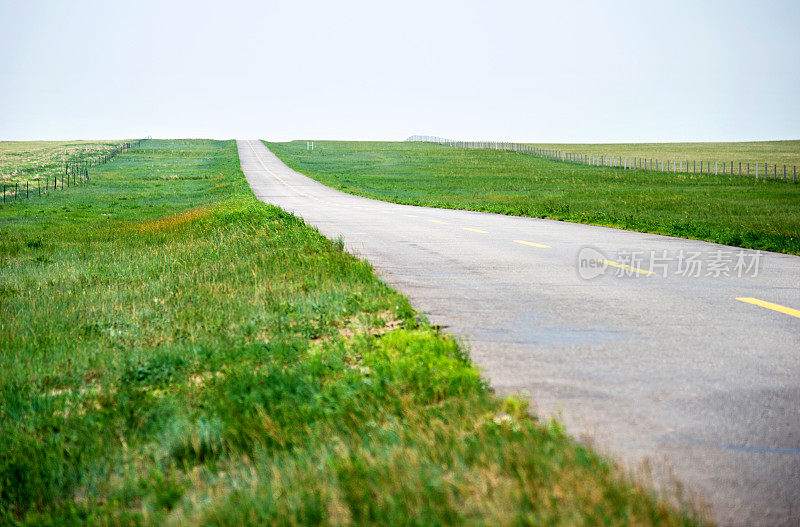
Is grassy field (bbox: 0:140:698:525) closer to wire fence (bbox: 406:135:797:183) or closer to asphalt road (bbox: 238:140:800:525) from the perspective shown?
asphalt road (bbox: 238:140:800:525)

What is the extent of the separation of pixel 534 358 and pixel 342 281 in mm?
4046

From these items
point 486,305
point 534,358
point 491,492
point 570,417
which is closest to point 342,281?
point 486,305

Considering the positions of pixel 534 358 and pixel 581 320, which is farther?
pixel 581 320

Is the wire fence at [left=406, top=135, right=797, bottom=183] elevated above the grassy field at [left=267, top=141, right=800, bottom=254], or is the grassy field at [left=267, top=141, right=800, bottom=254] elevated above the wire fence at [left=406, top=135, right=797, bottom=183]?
the wire fence at [left=406, top=135, right=797, bottom=183]

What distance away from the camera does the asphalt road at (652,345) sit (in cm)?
395

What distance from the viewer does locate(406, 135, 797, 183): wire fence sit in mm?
60784

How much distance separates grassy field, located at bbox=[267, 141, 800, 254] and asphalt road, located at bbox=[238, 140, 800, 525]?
215 inches

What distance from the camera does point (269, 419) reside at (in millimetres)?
A: 4691

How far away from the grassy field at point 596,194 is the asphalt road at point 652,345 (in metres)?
5.47

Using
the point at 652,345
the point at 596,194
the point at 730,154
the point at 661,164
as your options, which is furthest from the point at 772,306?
the point at 730,154

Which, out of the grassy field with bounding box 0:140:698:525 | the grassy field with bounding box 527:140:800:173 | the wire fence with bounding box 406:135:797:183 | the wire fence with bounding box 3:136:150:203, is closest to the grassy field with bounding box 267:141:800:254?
the wire fence with bounding box 406:135:797:183

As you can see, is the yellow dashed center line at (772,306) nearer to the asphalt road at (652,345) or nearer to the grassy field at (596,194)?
the asphalt road at (652,345)

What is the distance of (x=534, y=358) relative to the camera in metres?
5.99

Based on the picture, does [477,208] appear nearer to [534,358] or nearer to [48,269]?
[48,269]
